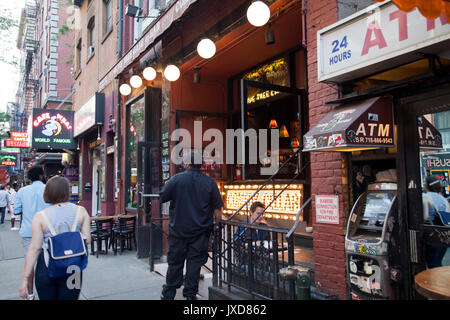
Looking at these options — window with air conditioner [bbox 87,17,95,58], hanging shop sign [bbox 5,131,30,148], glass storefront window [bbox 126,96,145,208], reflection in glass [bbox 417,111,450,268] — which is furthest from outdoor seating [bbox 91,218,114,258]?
hanging shop sign [bbox 5,131,30,148]

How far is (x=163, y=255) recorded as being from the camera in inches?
339

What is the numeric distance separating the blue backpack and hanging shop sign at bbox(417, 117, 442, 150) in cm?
351

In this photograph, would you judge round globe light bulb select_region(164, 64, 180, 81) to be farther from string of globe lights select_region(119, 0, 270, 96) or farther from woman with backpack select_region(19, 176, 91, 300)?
woman with backpack select_region(19, 176, 91, 300)

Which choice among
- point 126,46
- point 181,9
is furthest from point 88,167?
point 181,9

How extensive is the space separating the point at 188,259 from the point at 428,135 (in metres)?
3.14

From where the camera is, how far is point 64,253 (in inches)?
130

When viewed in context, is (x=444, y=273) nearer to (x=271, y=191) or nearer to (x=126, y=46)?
(x=271, y=191)

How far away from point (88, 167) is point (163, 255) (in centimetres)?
956

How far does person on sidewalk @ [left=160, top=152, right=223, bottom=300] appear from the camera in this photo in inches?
184

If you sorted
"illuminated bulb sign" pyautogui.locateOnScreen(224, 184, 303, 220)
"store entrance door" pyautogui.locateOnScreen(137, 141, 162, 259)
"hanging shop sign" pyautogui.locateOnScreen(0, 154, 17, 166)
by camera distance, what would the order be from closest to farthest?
"illuminated bulb sign" pyautogui.locateOnScreen(224, 184, 303, 220)
"store entrance door" pyautogui.locateOnScreen(137, 141, 162, 259)
"hanging shop sign" pyautogui.locateOnScreen(0, 154, 17, 166)

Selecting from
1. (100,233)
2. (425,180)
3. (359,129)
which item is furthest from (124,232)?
(425,180)

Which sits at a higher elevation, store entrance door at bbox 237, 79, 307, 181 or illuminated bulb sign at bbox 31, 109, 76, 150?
illuminated bulb sign at bbox 31, 109, 76, 150

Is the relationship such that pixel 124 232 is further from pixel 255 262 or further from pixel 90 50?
pixel 90 50

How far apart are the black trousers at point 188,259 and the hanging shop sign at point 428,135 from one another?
2741mm
